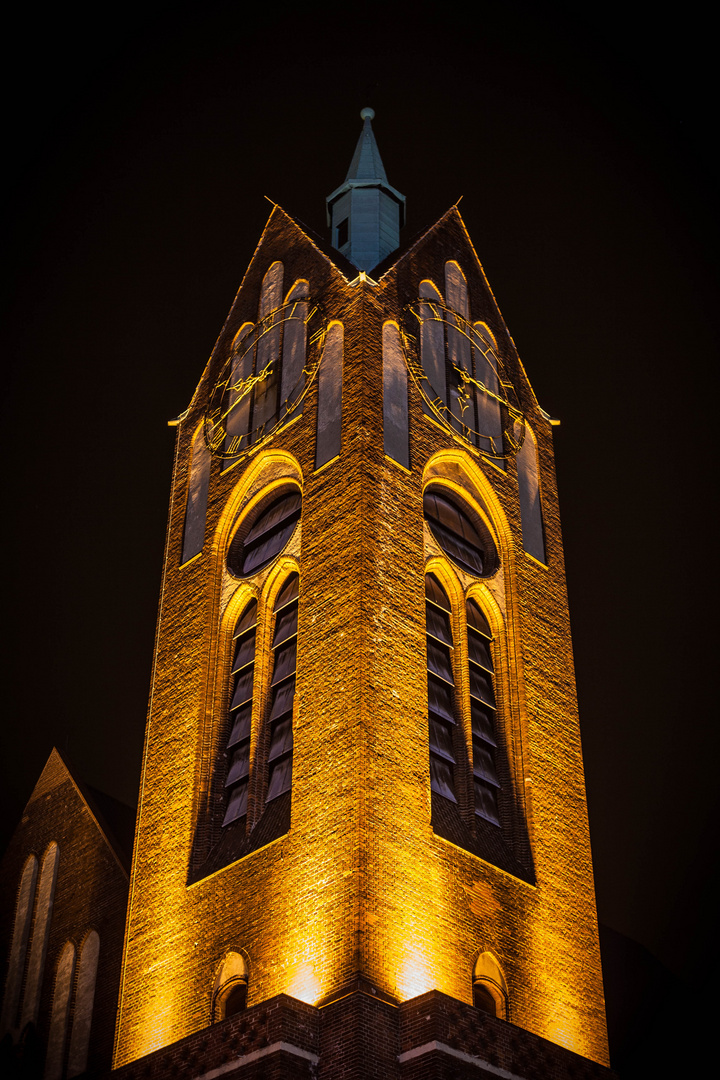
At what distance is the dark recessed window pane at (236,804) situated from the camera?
2439 centimetres

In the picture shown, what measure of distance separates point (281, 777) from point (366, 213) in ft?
51.7

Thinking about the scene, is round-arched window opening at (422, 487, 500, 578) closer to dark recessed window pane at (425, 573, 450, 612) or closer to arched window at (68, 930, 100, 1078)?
dark recessed window pane at (425, 573, 450, 612)

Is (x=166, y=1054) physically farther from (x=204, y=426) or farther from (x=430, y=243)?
(x=430, y=243)

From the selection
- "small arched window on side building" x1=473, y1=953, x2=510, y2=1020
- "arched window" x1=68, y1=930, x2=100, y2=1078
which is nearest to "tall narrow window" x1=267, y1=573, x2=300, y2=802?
"small arched window on side building" x1=473, y1=953, x2=510, y2=1020

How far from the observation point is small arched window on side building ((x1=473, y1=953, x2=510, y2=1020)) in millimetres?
22203

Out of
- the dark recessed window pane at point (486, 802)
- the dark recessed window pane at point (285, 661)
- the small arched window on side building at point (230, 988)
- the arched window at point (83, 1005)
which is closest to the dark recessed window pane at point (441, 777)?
the dark recessed window pane at point (486, 802)

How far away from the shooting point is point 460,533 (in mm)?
28078

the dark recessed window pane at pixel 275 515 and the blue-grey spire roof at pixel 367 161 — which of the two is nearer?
the dark recessed window pane at pixel 275 515

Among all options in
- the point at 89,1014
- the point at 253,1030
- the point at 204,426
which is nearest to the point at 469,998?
the point at 253,1030

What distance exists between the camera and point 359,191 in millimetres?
35719

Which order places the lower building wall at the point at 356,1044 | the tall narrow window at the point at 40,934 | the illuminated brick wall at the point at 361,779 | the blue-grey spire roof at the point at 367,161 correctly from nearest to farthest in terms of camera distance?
the lower building wall at the point at 356,1044 < the illuminated brick wall at the point at 361,779 < the tall narrow window at the point at 40,934 < the blue-grey spire roof at the point at 367,161

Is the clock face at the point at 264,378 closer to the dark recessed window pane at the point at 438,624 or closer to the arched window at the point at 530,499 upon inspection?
the arched window at the point at 530,499

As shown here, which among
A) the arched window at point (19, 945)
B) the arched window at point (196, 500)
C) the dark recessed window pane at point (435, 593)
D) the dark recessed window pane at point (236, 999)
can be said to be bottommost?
the dark recessed window pane at point (236, 999)

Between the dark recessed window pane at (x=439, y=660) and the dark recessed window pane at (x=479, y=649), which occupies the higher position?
the dark recessed window pane at (x=479, y=649)
